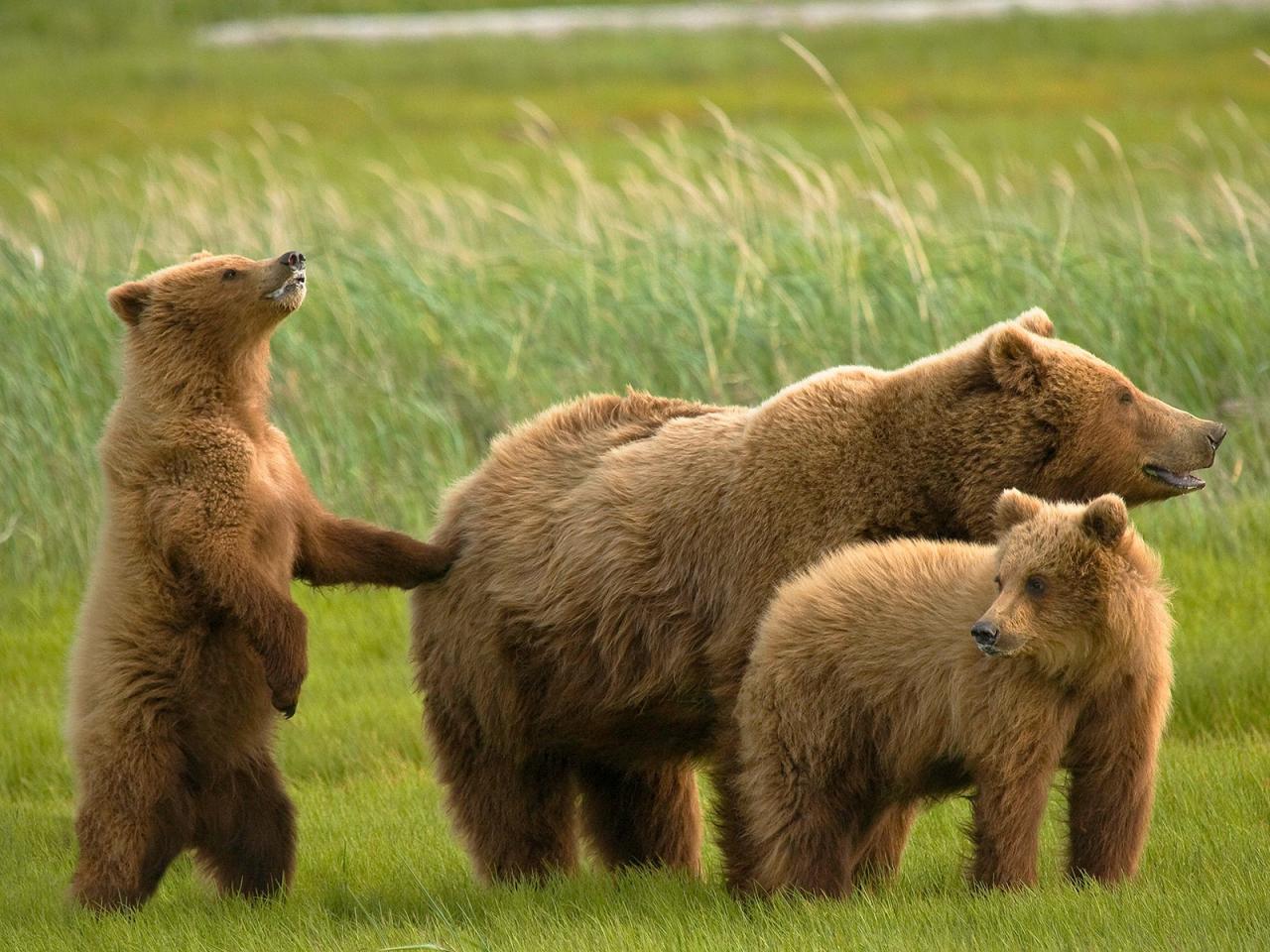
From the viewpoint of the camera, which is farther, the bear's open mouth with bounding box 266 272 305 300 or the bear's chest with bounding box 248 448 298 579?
the bear's open mouth with bounding box 266 272 305 300

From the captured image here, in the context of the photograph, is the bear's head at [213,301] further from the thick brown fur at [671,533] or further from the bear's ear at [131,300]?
the thick brown fur at [671,533]

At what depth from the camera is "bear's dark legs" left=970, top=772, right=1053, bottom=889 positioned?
4.79 metres

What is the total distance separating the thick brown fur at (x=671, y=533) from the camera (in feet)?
18.0

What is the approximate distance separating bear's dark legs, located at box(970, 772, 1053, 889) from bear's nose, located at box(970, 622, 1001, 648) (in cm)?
44

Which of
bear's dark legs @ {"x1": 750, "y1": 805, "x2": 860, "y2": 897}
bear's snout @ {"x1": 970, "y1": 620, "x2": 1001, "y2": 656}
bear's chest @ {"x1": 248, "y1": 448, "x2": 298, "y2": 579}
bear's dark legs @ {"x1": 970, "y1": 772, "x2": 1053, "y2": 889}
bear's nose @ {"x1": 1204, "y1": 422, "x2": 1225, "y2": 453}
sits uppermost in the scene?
bear's nose @ {"x1": 1204, "y1": 422, "x2": 1225, "y2": 453}

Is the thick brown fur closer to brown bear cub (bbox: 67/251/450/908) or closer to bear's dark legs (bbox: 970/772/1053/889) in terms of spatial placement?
brown bear cub (bbox: 67/251/450/908)

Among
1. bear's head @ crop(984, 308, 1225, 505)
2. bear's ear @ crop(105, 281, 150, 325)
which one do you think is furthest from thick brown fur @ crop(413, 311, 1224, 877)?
bear's ear @ crop(105, 281, 150, 325)

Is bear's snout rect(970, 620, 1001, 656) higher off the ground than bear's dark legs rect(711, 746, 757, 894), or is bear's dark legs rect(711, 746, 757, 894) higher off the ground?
bear's snout rect(970, 620, 1001, 656)

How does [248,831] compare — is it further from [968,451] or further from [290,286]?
[968,451]

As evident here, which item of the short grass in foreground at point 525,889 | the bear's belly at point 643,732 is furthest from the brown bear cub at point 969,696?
the bear's belly at point 643,732

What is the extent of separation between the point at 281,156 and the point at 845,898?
24.4 m

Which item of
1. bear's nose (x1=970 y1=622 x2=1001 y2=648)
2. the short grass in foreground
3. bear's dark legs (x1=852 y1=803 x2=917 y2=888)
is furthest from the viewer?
bear's dark legs (x1=852 y1=803 x2=917 y2=888)

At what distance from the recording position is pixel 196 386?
6086 mm

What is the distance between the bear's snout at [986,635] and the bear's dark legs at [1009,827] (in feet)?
1.40
